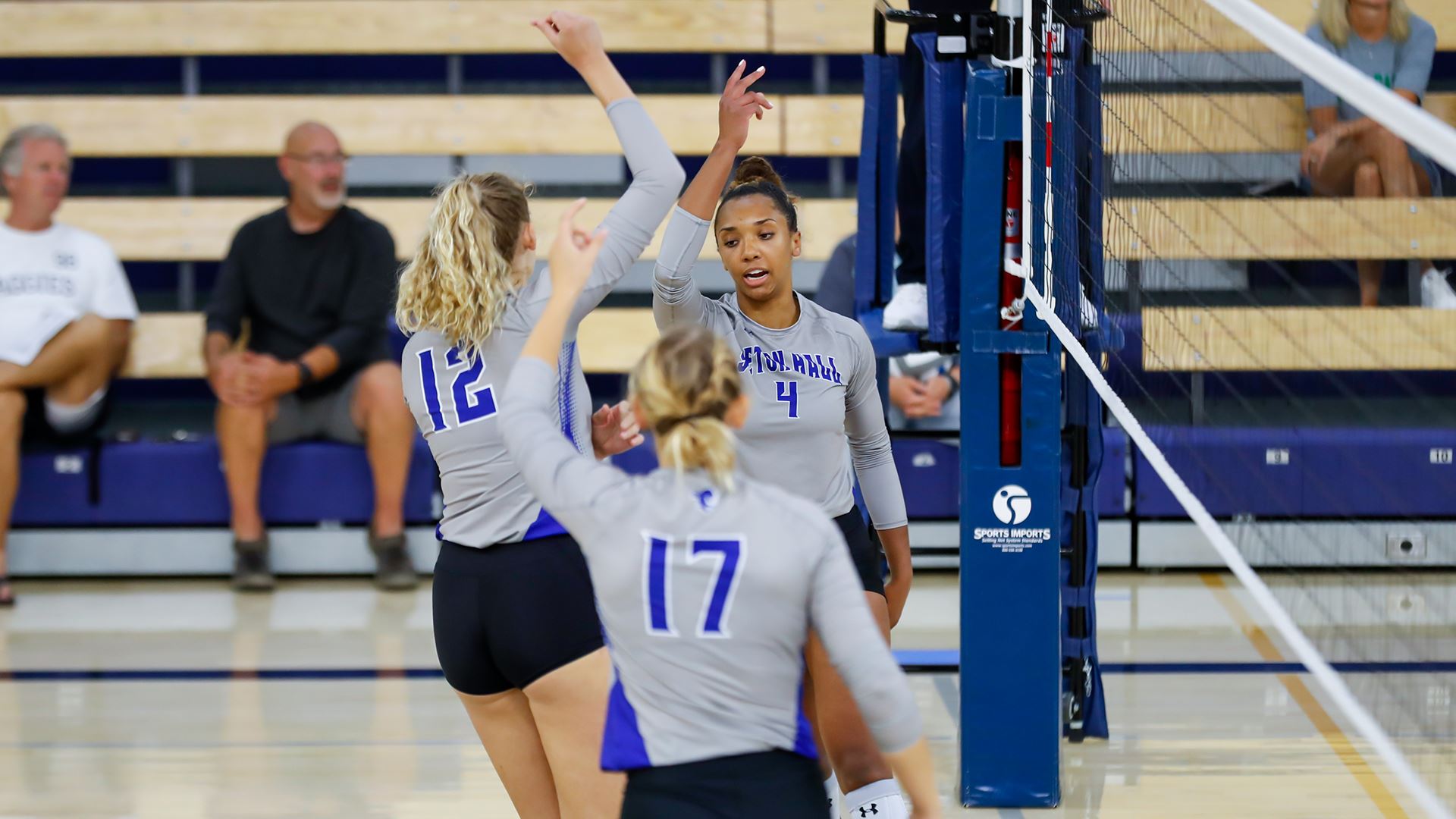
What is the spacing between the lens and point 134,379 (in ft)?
24.6

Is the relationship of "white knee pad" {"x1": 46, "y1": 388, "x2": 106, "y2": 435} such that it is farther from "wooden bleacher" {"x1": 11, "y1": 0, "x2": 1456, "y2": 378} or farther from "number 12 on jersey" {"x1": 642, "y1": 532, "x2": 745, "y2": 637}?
"number 12 on jersey" {"x1": 642, "y1": 532, "x2": 745, "y2": 637}

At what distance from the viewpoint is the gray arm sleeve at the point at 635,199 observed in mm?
2494

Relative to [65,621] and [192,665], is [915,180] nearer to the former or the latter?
[192,665]

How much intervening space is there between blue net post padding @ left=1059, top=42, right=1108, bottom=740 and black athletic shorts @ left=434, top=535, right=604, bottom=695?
168 cm

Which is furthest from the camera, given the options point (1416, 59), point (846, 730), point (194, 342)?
point (194, 342)

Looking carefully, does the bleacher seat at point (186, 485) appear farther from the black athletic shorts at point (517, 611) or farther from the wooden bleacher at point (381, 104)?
the black athletic shorts at point (517, 611)

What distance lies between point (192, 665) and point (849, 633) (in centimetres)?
380

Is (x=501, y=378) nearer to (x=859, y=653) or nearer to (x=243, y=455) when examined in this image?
(x=859, y=653)

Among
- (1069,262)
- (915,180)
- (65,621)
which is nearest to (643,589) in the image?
(1069,262)

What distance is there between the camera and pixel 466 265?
2.52 meters

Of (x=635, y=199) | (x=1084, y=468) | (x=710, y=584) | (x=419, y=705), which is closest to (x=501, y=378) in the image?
(x=635, y=199)

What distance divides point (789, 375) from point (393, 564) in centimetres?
370

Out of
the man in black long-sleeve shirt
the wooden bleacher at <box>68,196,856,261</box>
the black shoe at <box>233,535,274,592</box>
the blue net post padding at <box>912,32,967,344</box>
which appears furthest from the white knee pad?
the blue net post padding at <box>912,32,967,344</box>

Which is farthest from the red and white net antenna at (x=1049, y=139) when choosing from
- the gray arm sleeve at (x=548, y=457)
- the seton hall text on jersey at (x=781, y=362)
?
the gray arm sleeve at (x=548, y=457)
